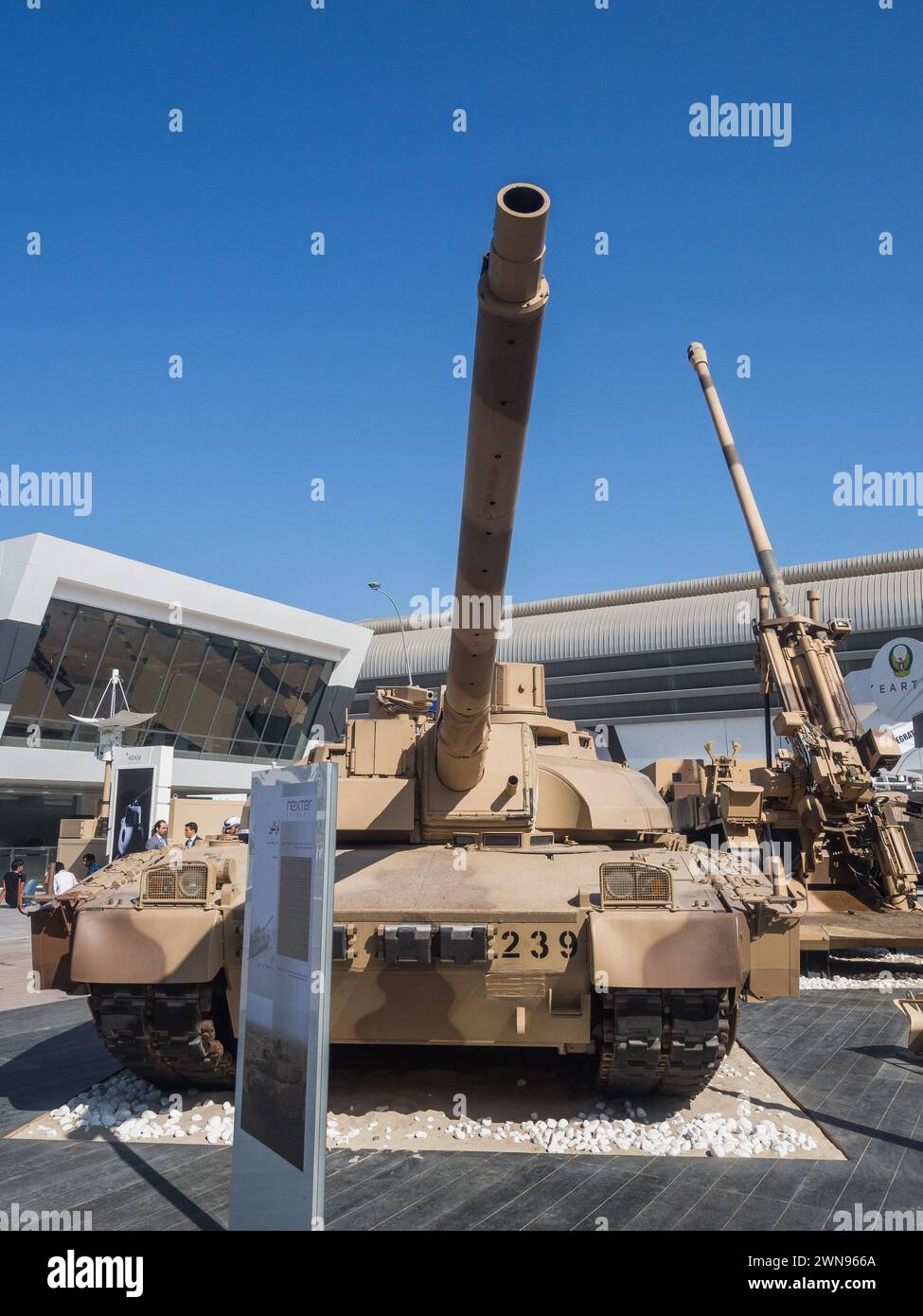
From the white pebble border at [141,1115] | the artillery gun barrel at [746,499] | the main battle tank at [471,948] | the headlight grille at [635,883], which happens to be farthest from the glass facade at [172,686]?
the headlight grille at [635,883]

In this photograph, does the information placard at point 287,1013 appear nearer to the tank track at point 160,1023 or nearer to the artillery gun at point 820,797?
the tank track at point 160,1023

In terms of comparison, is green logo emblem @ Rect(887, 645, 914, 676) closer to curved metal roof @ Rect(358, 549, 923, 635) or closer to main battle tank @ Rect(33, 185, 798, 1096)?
curved metal roof @ Rect(358, 549, 923, 635)

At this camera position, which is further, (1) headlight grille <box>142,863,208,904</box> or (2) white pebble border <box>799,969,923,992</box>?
(2) white pebble border <box>799,969,923,992</box>

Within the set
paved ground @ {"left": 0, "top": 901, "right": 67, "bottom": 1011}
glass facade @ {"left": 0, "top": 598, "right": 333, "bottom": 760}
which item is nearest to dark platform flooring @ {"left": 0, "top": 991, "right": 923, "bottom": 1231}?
paved ground @ {"left": 0, "top": 901, "right": 67, "bottom": 1011}

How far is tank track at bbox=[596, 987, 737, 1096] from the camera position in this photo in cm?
653

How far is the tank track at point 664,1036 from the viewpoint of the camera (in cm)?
653

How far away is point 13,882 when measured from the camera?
2384 cm

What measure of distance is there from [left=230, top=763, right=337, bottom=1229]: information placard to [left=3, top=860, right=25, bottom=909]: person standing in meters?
20.6

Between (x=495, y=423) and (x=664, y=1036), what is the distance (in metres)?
4.36

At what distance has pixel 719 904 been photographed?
679 centimetres

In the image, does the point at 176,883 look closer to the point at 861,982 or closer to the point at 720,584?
the point at 861,982

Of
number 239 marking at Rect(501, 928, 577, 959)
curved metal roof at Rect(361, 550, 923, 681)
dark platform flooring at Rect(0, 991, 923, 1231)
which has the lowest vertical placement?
dark platform flooring at Rect(0, 991, 923, 1231)

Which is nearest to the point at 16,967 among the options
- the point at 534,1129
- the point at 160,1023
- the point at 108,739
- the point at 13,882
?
the point at 108,739
